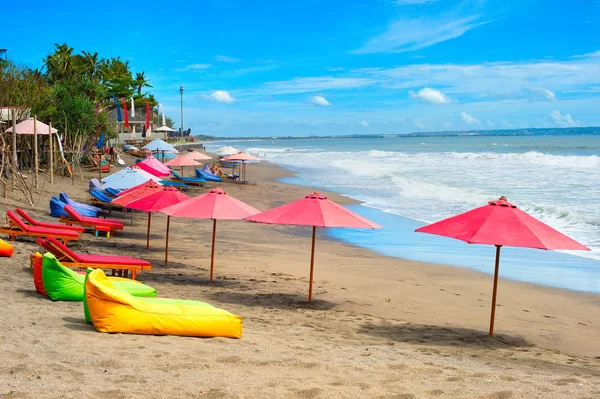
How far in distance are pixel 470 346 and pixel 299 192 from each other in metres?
19.3

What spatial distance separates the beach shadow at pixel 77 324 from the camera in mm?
6023

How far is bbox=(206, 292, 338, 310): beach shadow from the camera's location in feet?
28.2

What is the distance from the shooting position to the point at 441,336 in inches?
289

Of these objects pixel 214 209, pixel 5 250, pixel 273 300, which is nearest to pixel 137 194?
pixel 5 250

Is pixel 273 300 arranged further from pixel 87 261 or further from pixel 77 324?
pixel 77 324

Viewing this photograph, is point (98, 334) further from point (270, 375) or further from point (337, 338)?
point (337, 338)

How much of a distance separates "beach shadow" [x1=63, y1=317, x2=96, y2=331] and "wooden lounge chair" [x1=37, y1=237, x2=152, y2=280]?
2399mm

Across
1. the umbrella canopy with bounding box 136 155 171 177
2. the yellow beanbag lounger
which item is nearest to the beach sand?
the yellow beanbag lounger

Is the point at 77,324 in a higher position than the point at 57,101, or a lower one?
lower

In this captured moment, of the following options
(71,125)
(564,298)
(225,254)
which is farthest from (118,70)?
(564,298)

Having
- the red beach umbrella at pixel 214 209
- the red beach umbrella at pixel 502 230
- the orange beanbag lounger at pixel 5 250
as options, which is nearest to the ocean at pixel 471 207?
the red beach umbrella at pixel 502 230

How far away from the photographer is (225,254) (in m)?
12.4

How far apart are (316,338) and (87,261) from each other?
3812mm

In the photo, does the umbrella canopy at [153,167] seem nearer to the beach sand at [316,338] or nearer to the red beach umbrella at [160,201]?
the beach sand at [316,338]
